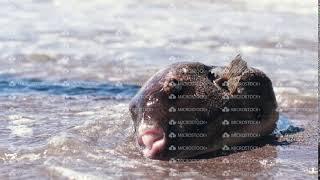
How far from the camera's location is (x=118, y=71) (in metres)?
8.45

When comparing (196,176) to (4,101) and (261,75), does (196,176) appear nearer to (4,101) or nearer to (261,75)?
(261,75)

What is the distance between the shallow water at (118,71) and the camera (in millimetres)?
4648

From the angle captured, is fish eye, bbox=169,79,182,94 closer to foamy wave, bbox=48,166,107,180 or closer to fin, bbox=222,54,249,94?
fin, bbox=222,54,249,94

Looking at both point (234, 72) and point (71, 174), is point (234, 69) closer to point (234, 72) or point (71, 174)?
point (234, 72)

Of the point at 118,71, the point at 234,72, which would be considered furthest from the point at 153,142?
the point at 118,71

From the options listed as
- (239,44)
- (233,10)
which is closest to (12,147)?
(239,44)

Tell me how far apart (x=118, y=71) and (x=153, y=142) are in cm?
371

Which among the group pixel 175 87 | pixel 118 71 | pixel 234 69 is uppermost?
pixel 234 69

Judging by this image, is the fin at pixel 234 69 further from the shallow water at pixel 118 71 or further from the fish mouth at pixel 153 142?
the fish mouth at pixel 153 142

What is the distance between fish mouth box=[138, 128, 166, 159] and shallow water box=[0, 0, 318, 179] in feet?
0.30

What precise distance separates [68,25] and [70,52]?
7.97 feet

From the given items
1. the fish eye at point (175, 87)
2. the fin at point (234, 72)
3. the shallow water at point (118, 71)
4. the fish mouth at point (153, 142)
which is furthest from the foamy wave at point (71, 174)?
the fin at point (234, 72)

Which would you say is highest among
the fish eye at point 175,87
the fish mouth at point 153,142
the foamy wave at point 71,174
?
the fish eye at point 175,87

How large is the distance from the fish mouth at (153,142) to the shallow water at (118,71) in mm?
92
